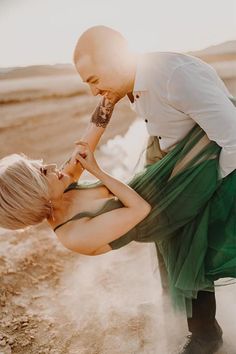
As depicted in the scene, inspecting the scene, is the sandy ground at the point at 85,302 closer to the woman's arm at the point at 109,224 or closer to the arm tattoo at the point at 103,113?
the arm tattoo at the point at 103,113

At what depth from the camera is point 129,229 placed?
5.71 ft

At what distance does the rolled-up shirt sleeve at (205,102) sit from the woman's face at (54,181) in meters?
0.49

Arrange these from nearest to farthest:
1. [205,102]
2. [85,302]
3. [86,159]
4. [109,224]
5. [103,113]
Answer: [205,102], [109,224], [86,159], [103,113], [85,302]

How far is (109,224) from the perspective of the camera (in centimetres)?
170

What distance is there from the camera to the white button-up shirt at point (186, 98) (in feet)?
5.17

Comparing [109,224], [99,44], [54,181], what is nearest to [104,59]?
[99,44]

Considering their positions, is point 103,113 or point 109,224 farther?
point 103,113

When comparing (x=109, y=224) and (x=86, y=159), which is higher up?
(x=86, y=159)

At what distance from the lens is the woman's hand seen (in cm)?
180

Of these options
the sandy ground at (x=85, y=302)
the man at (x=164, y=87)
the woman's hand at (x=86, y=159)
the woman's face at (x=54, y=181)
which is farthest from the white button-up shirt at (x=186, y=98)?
the sandy ground at (x=85, y=302)

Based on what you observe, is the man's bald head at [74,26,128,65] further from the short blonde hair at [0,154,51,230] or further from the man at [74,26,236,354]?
the short blonde hair at [0,154,51,230]

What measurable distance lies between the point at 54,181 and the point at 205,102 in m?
0.60

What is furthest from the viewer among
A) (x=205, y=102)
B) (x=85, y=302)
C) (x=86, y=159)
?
(x=85, y=302)

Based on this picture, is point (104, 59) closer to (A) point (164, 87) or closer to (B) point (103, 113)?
(A) point (164, 87)
